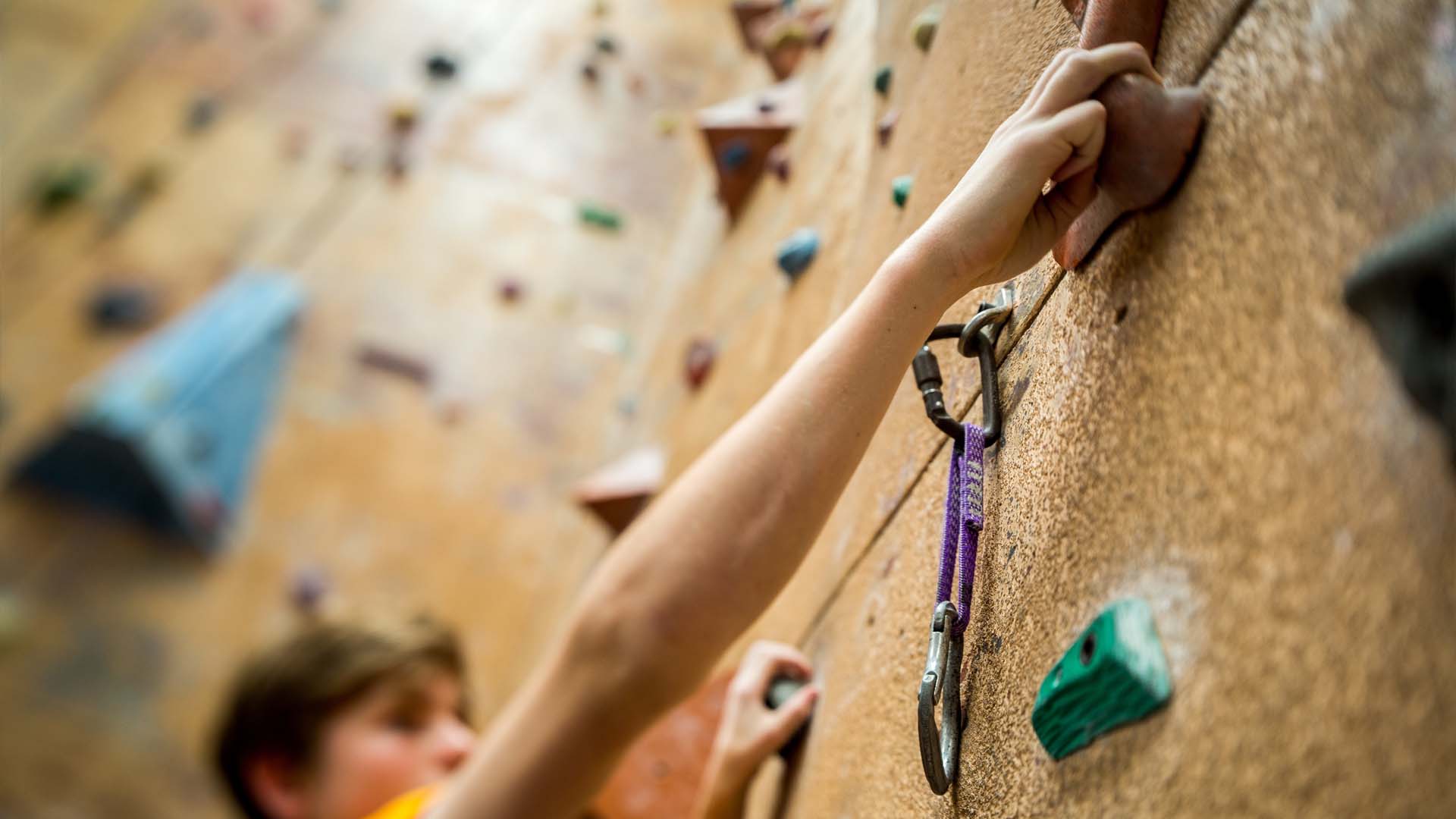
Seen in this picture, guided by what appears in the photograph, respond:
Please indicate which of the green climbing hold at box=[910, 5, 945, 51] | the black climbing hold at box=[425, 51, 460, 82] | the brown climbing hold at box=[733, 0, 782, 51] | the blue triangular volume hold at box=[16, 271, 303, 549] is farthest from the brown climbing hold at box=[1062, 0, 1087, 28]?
the black climbing hold at box=[425, 51, 460, 82]

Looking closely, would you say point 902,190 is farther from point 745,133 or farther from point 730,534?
point 745,133

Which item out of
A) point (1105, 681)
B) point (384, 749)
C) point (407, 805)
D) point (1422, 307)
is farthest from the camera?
point (384, 749)

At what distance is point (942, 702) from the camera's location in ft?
2.02

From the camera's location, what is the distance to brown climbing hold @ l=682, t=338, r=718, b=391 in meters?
1.70

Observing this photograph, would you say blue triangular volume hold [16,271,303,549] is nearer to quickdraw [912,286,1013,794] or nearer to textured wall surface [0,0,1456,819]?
textured wall surface [0,0,1456,819]

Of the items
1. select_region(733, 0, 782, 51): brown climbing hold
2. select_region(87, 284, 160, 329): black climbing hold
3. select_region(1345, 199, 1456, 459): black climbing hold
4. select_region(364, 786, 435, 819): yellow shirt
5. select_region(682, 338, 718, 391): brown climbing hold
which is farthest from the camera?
select_region(87, 284, 160, 329): black climbing hold

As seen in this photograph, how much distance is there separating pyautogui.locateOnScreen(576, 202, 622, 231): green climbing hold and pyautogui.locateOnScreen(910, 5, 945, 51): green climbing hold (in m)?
2.39

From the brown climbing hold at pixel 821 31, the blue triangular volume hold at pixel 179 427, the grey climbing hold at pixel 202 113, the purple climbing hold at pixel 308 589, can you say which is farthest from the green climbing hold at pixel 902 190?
the grey climbing hold at pixel 202 113

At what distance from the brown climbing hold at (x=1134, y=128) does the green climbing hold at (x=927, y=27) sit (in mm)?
331

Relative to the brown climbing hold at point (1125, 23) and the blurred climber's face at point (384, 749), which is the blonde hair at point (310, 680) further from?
the brown climbing hold at point (1125, 23)

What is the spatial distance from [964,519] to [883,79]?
58 centimetres

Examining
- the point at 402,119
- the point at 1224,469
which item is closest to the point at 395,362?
the point at 402,119

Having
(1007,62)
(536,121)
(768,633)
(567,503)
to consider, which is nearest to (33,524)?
(567,503)

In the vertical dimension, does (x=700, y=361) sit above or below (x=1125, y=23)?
below
